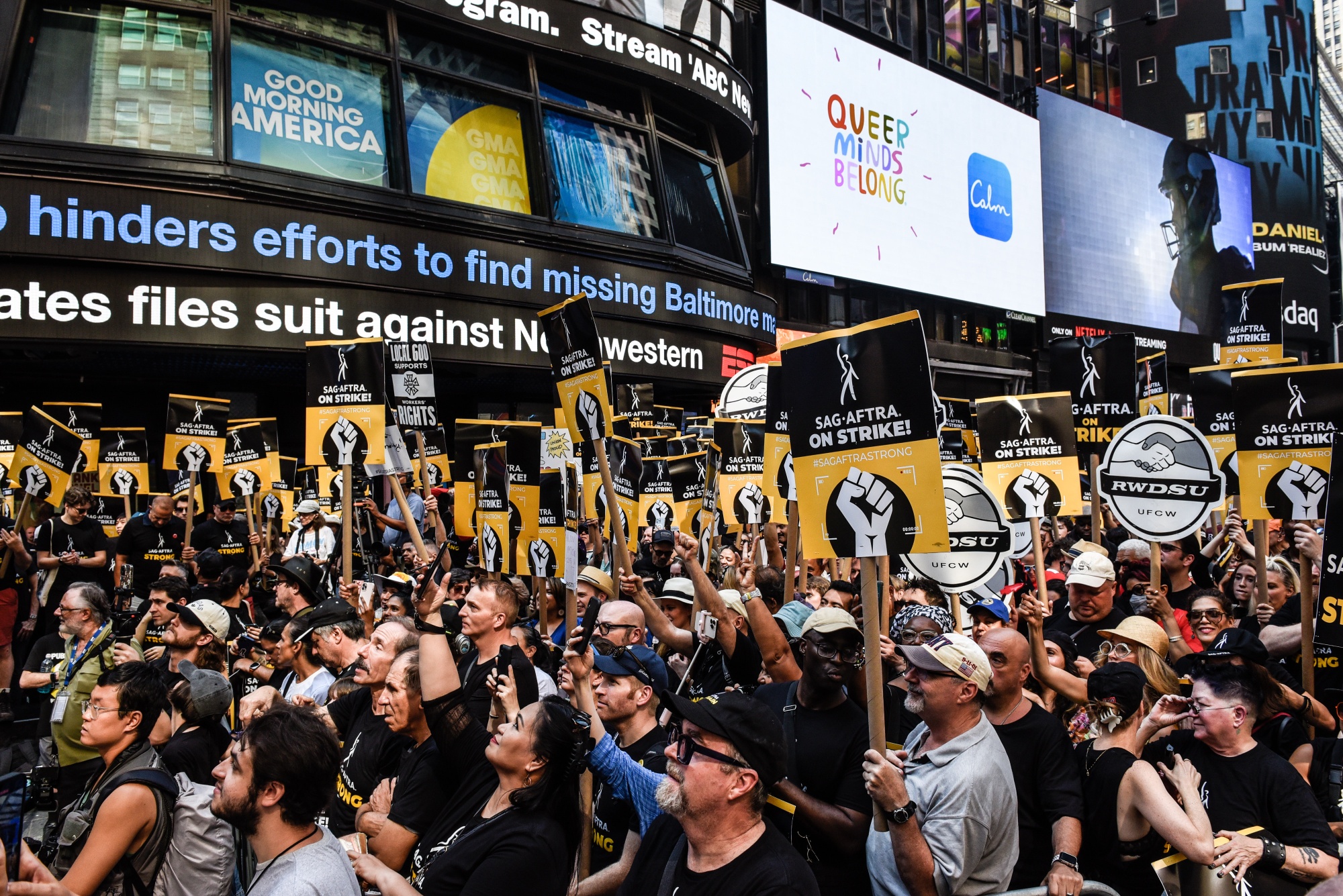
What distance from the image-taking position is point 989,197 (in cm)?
3734

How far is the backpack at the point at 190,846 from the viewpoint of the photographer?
3877 millimetres

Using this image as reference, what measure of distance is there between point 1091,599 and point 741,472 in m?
4.66

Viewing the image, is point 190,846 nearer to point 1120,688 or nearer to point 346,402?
point 1120,688

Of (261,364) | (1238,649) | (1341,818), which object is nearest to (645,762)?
(1238,649)

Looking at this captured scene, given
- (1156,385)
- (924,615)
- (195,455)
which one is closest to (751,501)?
(1156,385)

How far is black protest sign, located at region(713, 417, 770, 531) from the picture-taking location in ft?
36.6

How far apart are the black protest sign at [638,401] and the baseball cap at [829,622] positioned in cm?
1146

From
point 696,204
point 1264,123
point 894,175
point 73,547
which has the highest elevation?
point 1264,123

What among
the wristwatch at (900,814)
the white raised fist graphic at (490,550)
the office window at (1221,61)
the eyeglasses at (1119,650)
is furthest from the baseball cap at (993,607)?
the office window at (1221,61)

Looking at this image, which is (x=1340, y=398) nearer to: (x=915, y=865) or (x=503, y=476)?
(x=915, y=865)

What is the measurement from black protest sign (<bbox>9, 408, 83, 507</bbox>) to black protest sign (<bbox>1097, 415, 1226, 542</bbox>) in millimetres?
9731

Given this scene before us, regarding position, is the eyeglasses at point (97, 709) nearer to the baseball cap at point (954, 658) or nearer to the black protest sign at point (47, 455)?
the baseball cap at point (954, 658)

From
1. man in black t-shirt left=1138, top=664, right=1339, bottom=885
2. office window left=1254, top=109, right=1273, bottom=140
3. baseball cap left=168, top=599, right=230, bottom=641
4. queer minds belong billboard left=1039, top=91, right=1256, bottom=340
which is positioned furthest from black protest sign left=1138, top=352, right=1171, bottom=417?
office window left=1254, top=109, right=1273, bottom=140

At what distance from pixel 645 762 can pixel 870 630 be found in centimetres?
101
